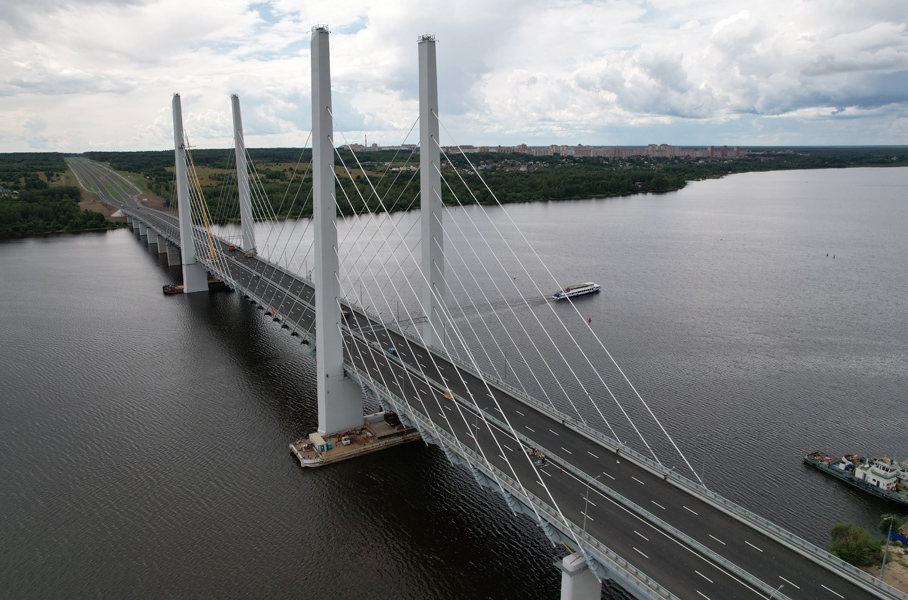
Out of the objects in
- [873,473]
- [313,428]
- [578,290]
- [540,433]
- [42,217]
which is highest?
[42,217]

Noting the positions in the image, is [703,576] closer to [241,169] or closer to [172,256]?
[241,169]

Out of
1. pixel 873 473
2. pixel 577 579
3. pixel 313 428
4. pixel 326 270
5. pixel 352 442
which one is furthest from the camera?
pixel 313 428

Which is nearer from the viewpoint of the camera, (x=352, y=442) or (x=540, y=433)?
(x=540, y=433)

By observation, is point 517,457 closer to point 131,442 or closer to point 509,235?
point 131,442

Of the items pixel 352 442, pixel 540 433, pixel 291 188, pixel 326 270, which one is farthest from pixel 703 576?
pixel 291 188

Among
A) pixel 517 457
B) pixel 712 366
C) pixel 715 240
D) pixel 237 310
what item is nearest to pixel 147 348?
pixel 237 310

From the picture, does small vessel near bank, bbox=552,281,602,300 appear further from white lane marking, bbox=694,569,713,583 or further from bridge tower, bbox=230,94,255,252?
white lane marking, bbox=694,569,713,583

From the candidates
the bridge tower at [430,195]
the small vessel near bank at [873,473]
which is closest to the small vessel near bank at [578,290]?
the bridge tower at [430,195]

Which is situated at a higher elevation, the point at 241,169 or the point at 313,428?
the point at 241,169
